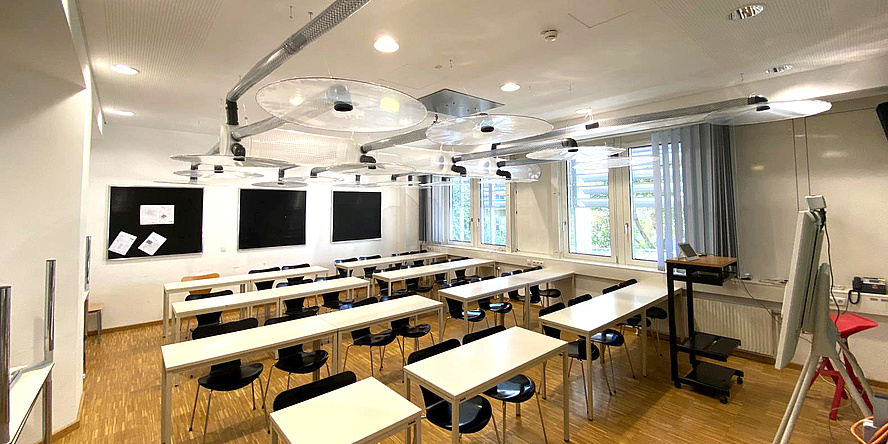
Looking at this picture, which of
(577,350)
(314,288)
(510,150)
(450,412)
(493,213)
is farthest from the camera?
(493,213)

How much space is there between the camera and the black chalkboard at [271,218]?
674 cm

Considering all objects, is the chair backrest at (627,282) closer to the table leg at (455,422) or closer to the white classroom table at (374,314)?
the white classroom table at (374,314)

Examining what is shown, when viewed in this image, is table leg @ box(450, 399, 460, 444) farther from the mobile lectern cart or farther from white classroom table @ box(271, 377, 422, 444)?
the mobile lectern cart

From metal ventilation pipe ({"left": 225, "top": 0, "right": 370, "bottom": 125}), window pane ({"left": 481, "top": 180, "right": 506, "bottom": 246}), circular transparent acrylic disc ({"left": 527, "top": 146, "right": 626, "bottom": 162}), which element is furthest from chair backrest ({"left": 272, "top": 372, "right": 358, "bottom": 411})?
window pane ({"left": 481, "top": 180, "right": 506, "bottom": 246})

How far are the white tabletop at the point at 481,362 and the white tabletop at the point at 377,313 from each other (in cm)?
101

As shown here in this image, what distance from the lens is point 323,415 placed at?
1.84 metres

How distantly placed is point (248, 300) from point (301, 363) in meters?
1.36

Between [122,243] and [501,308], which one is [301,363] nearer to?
[501,308]

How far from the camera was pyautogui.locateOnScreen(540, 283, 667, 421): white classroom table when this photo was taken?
3035 millimetres

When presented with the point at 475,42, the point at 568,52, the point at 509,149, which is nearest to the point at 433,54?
the point at 475,42

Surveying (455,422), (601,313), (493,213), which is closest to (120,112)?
(455,422)

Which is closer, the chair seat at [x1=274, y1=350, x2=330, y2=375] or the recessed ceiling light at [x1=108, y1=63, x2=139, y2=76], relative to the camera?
the chair seat at [x1=274, y1=350, x2=330, y2=375]

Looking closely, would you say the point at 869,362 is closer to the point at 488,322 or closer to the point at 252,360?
the point at 488,322

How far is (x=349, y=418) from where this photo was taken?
181 centimetres
